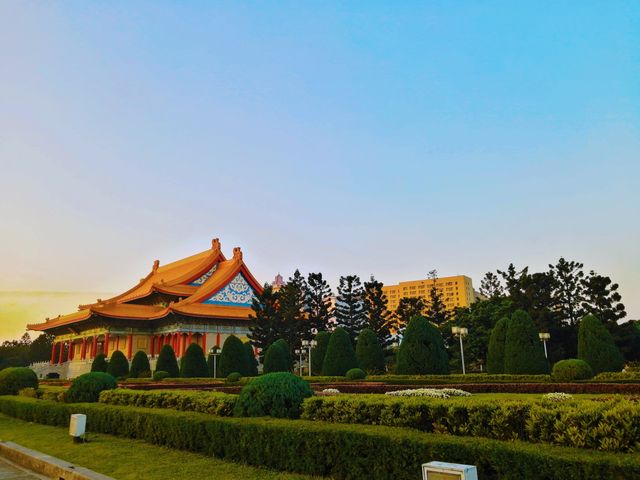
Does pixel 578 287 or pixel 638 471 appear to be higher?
pixel 578 287

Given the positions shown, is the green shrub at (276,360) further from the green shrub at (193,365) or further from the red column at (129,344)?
the red column at (129,344)

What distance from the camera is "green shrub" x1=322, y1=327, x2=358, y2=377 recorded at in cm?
2319

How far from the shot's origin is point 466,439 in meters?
4.66

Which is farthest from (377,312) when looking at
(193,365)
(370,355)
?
(193,365)

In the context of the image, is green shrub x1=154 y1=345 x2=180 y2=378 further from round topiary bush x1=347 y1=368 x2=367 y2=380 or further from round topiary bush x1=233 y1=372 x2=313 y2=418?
round topiary bush x1=233 y1=372 x2=313 y2=418

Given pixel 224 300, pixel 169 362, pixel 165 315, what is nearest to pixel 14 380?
pixel 169 362

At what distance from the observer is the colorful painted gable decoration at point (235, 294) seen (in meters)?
39.7

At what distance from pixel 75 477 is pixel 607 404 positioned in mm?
6037

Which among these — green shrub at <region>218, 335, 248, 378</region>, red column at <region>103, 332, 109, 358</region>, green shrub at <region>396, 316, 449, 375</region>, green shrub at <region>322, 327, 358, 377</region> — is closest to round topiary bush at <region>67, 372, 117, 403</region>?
green shrub at <region>396, 316, 449, 375</region>

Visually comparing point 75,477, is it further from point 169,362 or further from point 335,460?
point 169,362

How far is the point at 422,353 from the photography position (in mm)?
18891

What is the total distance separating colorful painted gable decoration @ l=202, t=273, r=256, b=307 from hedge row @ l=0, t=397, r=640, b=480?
31073 mm

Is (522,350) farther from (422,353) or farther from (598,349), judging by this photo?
(422,353)

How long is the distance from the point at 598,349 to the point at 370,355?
33.7 feet
